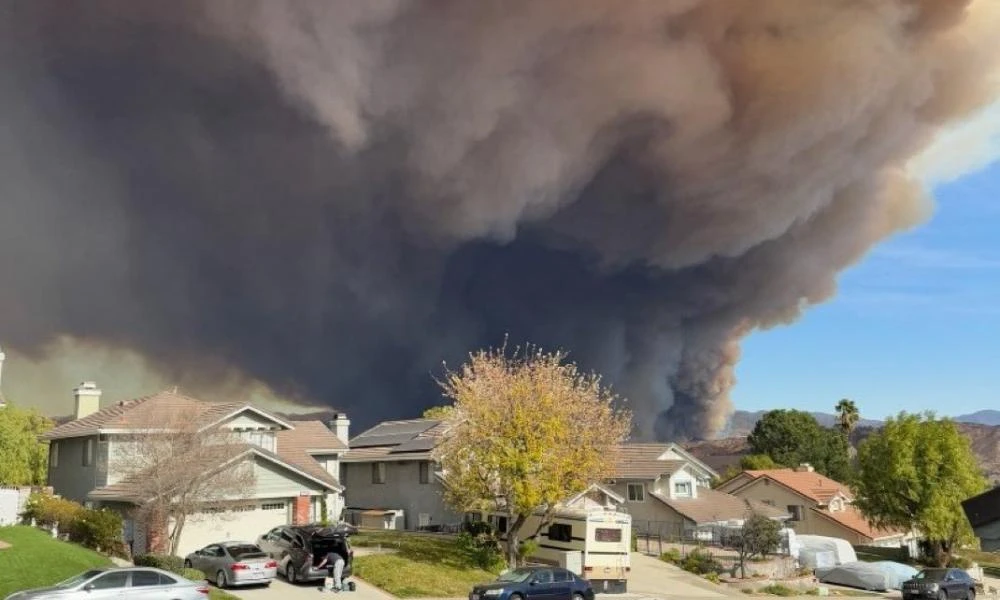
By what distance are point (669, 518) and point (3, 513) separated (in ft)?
137

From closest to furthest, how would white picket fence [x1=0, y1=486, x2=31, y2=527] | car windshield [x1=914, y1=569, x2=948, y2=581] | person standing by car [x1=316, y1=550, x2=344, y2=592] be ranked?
person standing by car [x1=316, y1=550, x2=344, y2=592], white picket fence [x1=0, y1=486, x2=31, y2=527], car windshield [x1=914, y1=569, x2=948, y2=581]

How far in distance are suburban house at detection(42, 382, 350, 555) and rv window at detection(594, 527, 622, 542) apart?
13.8 meters

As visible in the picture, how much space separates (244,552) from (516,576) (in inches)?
396

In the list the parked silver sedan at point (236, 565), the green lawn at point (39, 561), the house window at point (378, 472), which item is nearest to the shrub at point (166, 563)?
the green lawn at point (39, 561)

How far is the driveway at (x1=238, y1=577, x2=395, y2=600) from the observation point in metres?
27.2

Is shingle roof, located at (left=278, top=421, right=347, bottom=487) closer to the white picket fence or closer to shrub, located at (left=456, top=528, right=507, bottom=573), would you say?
shrub, located at (left=456, top=528, right=507, bottom=573)

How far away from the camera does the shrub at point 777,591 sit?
133 feet

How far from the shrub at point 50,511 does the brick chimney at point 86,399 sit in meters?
13.8

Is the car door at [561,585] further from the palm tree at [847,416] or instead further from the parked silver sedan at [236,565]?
the palm tree at [847,416]

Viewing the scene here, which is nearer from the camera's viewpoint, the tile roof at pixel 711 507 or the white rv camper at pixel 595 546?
the white rv camper at pixel 595 546

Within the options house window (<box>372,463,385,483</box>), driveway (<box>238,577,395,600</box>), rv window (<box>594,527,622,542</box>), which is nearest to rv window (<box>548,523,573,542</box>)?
rv window (<box>594,527,622,542</box>)

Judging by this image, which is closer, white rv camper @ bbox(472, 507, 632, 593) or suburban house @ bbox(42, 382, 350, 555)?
suburban house @ bbox(42, 382, 350, 555)

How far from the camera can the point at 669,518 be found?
57.2 metres

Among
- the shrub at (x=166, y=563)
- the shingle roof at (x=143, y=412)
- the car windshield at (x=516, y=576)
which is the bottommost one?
the car windshield at (x=516, y=576)
